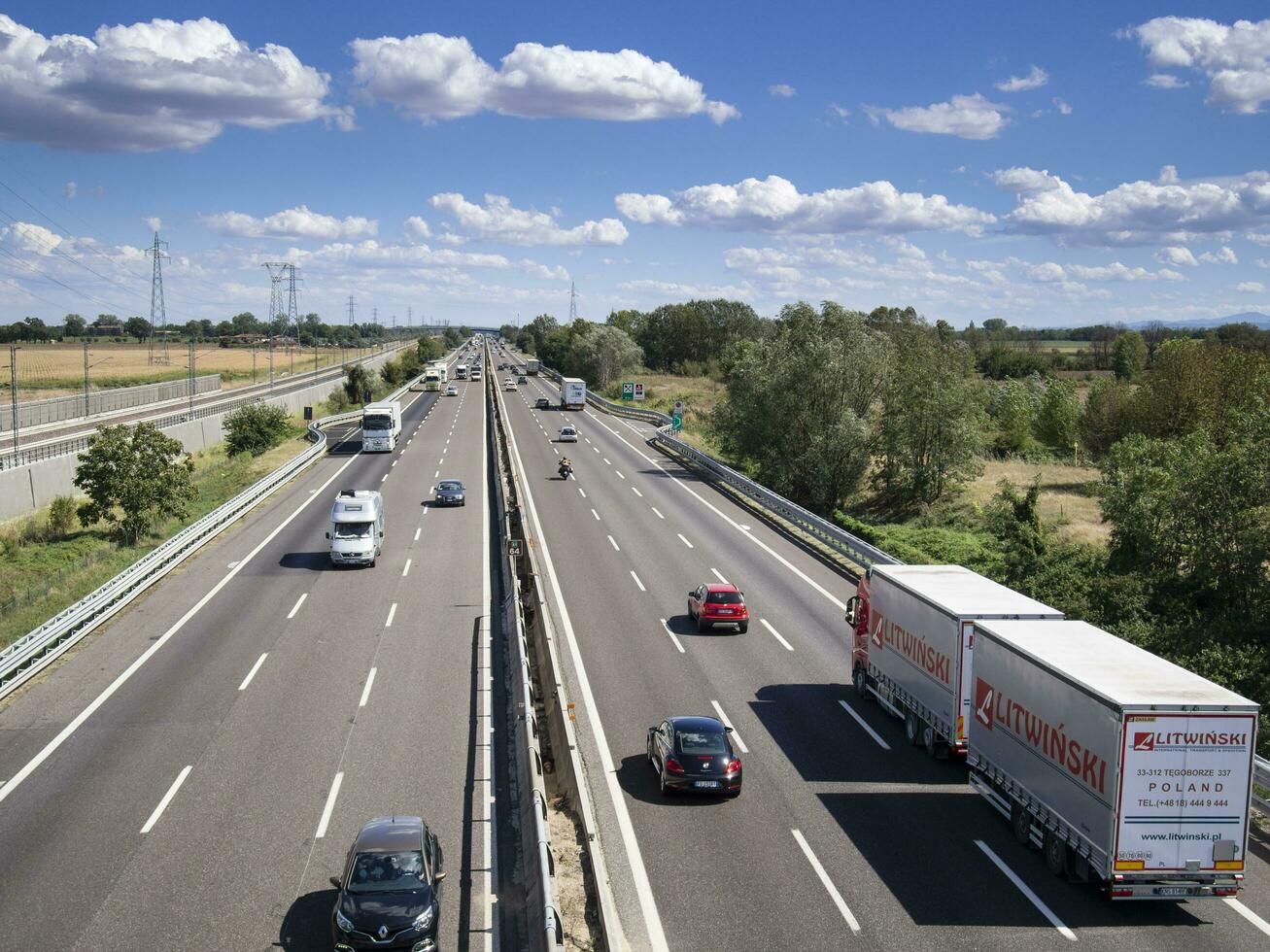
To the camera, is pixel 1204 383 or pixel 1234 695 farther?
pixel 1204 383

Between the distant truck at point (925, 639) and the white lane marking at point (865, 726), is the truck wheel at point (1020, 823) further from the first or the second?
the white lane marking at point (865, 726)

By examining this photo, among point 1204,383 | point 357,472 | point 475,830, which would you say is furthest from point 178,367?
point 475,830

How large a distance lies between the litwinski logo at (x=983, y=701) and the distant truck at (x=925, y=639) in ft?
2.02

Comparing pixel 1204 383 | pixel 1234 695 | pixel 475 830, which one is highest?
pixel 1204 383

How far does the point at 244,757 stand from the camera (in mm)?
20469

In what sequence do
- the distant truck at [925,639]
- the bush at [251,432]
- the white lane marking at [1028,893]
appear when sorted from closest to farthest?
1. the white lane marking at [1028,893]
2. the distant truck at [925,639]
3. the bush at [251,432]

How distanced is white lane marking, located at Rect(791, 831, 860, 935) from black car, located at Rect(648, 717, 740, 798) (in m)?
1.70

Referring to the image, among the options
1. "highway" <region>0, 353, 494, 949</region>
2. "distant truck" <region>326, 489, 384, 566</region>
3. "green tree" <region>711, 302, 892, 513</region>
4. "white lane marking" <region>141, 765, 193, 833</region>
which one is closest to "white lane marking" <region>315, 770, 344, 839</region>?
"highway" <region>0, 353, 494, 949</region>

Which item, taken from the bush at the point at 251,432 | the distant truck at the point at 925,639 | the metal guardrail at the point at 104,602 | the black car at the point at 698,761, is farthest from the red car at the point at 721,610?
the bush at the point at 251,432

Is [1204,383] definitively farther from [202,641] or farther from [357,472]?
[202,641]

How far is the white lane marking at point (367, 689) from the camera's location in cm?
2365

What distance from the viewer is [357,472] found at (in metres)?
62.6

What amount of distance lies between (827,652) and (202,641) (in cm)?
1742

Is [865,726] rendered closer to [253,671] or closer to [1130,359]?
[253,671]
